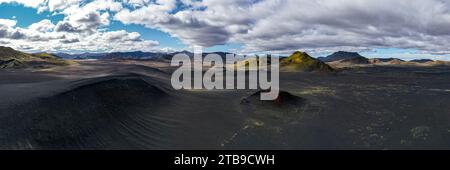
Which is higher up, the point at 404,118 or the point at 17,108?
the point at 17,108

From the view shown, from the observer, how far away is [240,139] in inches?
1212

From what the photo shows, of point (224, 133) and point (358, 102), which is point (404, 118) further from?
point (224, 133)

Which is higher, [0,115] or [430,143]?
[0,115]

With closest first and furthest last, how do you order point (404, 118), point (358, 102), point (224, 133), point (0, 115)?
point (0, 115) < point (224, 133) < point (404, 118) < point (358, 102)

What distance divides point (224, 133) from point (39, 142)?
1554cm

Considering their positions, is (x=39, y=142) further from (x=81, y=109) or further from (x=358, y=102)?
(x=358, y=102)
